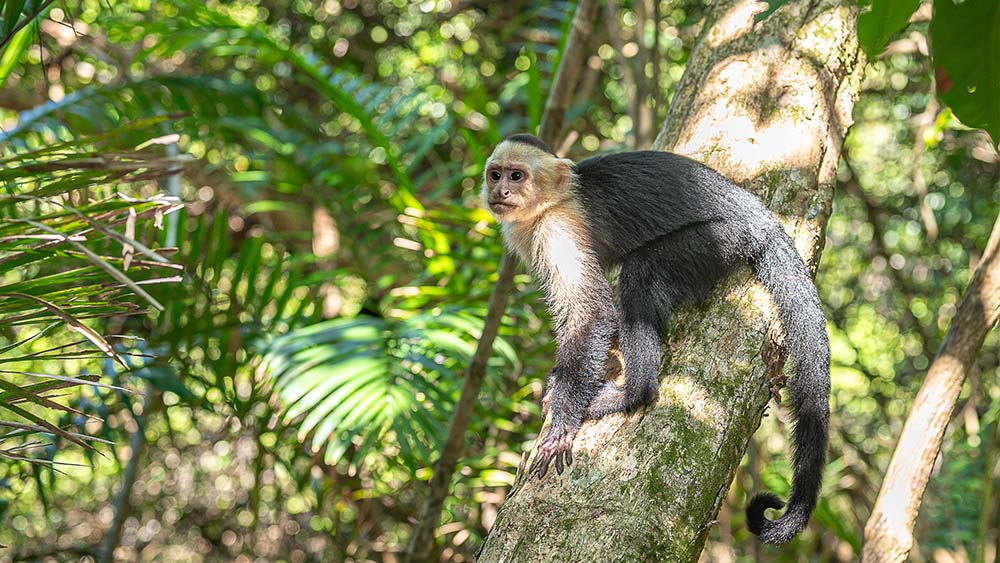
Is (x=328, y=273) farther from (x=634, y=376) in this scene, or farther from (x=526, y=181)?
(x=634, y=376)

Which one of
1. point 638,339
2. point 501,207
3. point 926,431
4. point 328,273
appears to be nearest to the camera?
point 638,339

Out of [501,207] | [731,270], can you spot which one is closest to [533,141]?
[501,207]

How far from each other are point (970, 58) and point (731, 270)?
134 centimetres

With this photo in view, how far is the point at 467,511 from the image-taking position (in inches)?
184

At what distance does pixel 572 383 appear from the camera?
8.16ft

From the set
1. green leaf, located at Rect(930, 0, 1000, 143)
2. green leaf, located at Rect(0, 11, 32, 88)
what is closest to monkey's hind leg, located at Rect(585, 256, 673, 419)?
green leaf, located at Rect(930, 0, 1000, 143)

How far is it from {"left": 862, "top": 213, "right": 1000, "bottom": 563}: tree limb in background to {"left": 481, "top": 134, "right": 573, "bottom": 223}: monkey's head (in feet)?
4.48

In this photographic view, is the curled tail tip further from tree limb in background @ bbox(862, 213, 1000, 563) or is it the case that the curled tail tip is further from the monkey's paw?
the monkey's paw

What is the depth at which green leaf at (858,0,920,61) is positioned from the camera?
1117 mm

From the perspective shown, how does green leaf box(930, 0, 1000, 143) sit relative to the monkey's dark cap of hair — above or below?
above

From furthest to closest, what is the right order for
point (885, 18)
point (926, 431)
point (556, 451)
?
point (926, 431), point (556, 451), point (885, 18)

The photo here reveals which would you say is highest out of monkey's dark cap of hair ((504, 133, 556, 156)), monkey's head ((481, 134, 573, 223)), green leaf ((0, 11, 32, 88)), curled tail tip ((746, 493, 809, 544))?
green leaf ((0, 11, 32, 88))

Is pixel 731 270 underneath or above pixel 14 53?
underneath

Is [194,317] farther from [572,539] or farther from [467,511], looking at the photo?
[572,539]
